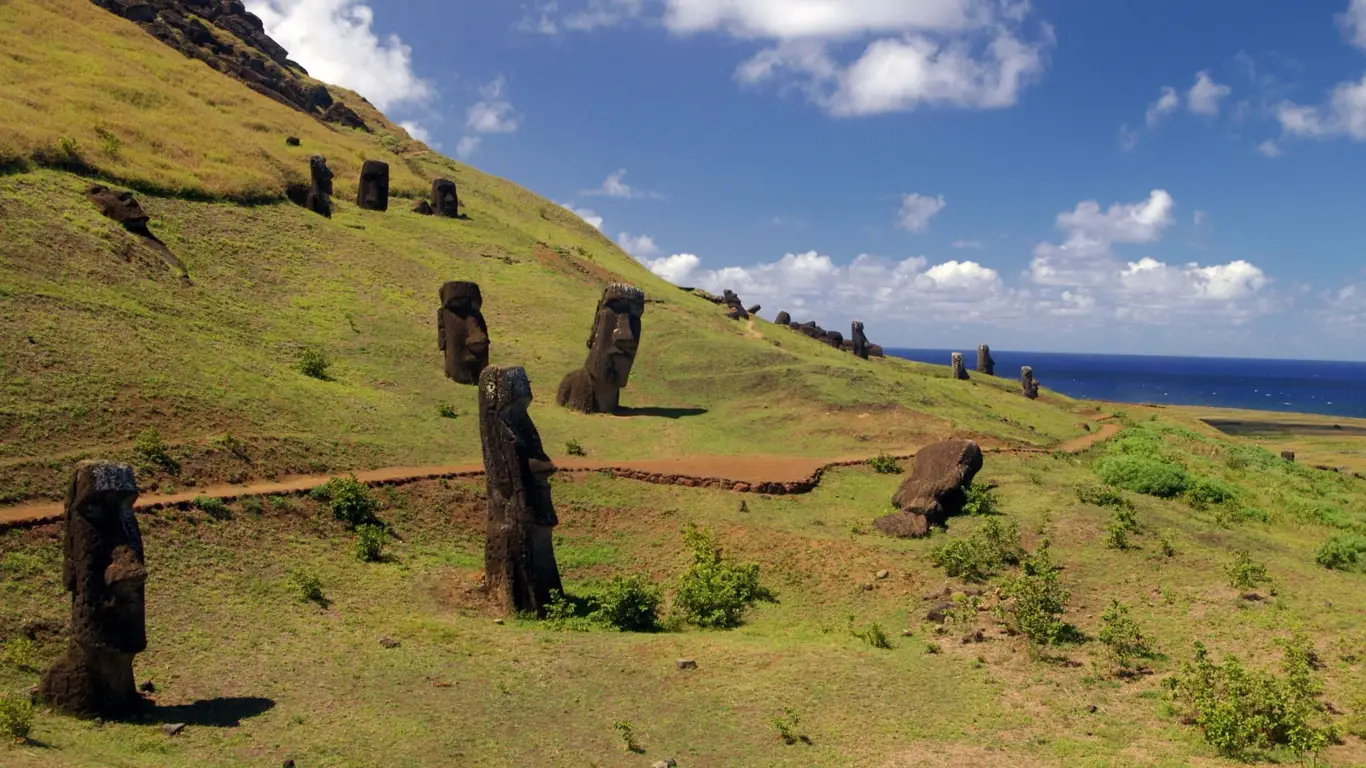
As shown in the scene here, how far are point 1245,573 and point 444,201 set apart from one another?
2207 inches

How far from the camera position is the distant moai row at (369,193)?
5522cm

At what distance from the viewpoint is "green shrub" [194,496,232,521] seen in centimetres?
2114

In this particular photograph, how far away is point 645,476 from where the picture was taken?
2886 centimetres

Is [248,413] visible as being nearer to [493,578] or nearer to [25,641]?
[493,578]

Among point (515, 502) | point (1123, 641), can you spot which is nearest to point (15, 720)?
point (515, 502)

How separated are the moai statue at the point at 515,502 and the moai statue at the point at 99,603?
7573 mm

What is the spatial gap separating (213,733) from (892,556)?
15310 mm

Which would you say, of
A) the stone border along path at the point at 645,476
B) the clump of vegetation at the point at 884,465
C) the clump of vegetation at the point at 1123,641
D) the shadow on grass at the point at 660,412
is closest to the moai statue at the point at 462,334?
the shadow on grass at the point at 660,412

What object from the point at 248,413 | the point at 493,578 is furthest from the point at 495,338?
the point at 493,578

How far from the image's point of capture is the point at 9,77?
50219 millimetres

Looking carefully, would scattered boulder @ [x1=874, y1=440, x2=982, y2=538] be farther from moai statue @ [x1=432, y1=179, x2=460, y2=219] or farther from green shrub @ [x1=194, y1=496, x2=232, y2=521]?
moai statue @ [x1=432, y1=179, x2=460, y2=219]

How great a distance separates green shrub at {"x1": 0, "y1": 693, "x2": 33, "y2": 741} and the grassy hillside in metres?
9.29

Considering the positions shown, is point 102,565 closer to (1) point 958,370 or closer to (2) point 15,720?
(2) point 15,720

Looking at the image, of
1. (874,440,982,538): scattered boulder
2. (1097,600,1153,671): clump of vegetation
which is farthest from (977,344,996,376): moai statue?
(1097,600,1153,671): clump of vegetation
